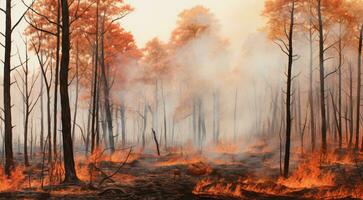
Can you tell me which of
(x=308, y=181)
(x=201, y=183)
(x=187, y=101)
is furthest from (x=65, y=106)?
(x=187, y=101)

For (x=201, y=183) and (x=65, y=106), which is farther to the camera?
(x=201, y=183)

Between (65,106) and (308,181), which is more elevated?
(65,106)

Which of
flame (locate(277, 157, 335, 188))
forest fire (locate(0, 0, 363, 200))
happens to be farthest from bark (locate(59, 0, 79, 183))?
flame (locate(277, 157, 335, 188))

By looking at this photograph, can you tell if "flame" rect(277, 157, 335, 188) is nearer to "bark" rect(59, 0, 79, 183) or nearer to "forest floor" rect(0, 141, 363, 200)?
"forest floor" rect(0, 141, 363, 200)

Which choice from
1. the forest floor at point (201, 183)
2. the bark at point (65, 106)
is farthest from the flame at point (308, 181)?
the bark at point (65, 106)

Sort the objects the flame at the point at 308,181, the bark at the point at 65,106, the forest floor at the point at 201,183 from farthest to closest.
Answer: the flame at the point at 308,181, the bark at the point at 65,106, the forest floor at the point at 201,183

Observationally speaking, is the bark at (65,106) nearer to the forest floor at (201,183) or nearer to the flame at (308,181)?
the forest floor at (201,183)

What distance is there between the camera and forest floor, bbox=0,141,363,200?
11109 mm

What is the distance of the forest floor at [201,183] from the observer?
11.1 m

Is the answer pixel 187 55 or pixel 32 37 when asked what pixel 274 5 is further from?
pixel 32 37

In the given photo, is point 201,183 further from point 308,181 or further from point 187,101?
point 187,101

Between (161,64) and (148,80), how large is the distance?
191cm

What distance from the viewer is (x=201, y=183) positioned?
1406cm

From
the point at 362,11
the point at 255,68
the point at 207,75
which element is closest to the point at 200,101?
the point at 207,75
